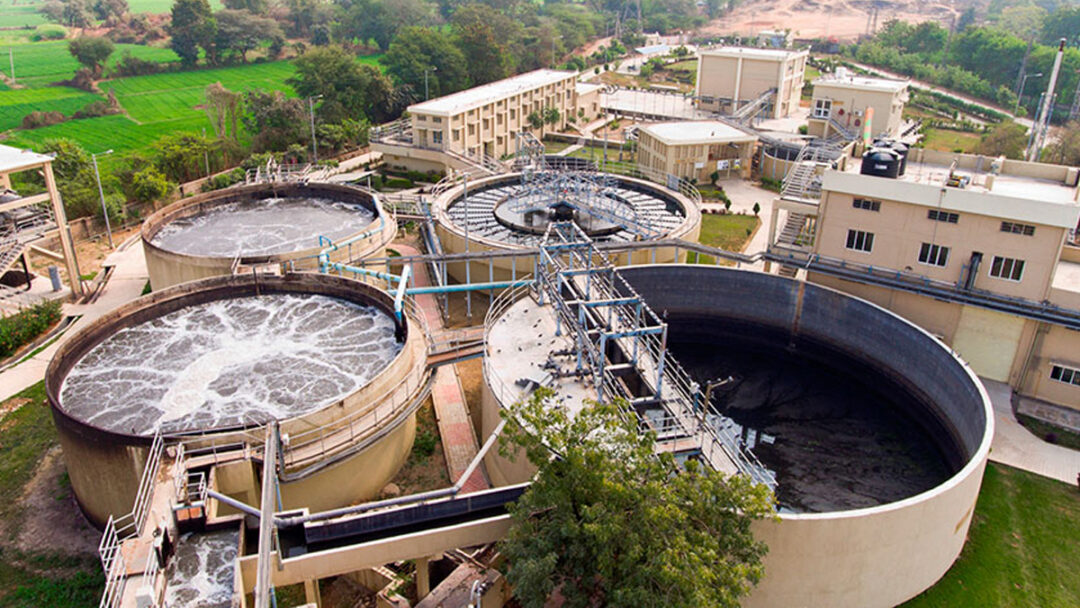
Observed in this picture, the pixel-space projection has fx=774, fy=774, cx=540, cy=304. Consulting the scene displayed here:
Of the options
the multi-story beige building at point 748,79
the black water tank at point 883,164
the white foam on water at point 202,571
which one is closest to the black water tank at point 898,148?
the black water tank at point 883,164

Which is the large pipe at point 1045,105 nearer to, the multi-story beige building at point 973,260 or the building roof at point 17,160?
the multi-story beige building at point 973,260

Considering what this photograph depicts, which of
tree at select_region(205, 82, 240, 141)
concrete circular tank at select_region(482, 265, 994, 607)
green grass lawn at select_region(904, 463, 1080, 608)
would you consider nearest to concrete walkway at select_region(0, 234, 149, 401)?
concrete circular tank at select_region(482, 265, 994, 607)

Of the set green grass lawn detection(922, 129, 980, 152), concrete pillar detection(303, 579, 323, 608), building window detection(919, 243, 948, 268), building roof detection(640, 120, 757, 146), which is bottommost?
concrete pillar detection(303, 579, 323, 608)

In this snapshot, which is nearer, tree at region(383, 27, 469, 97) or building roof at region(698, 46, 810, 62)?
building roof at region(698, 46, 810, 62)

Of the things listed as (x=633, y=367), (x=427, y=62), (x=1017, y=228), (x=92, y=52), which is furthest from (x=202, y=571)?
(x=92, y=52)

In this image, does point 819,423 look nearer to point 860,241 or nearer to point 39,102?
point 860,241

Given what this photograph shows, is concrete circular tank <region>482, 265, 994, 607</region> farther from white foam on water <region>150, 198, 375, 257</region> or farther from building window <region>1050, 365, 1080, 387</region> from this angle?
white foam on water <region>150, 198, 375, 257</region>

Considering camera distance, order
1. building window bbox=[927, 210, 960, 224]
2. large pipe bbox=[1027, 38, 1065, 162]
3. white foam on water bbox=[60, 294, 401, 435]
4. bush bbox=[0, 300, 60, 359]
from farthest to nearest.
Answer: large pipe bbox=[1027, 38, 1065, 162]
bush bbox=[0, 300, 60, 359]
building window bbox=[927, 210, 960, 224]
white foam on water bbox=[60, 294, 401, 435]
